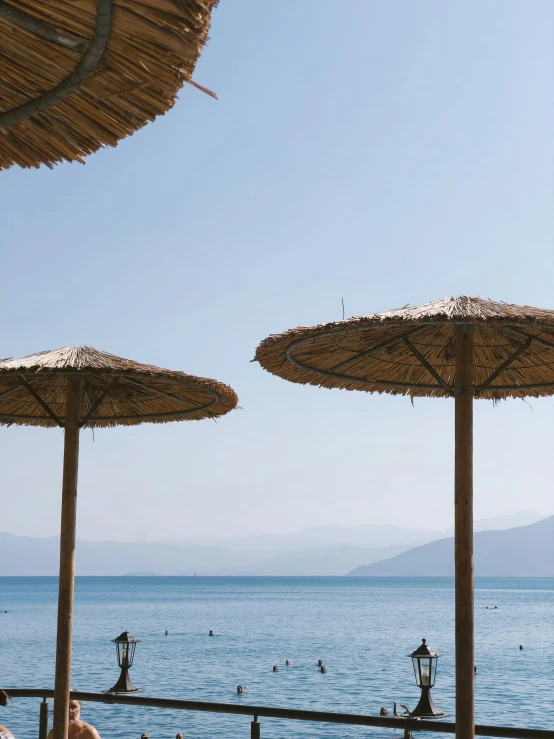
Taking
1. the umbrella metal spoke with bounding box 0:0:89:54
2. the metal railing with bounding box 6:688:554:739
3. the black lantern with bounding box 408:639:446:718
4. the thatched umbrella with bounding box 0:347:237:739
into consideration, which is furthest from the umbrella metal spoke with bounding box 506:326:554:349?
the umbrella metal spoke with bounding box 0:0:89:54

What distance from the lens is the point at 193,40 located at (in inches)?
104

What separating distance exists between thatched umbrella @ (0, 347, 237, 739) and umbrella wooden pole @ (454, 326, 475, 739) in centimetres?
176

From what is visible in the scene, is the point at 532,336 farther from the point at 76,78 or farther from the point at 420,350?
the point at 76,78

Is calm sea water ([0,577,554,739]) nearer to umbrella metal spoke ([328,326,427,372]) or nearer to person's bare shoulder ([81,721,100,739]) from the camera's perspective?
person's bare shoulder ([81,721,100,739])

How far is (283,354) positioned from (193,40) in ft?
10.4

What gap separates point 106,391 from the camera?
6.44m

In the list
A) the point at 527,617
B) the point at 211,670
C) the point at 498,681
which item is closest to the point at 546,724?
the point at 498,681

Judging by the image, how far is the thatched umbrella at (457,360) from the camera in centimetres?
490

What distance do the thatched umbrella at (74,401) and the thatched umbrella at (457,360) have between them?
0.80 m

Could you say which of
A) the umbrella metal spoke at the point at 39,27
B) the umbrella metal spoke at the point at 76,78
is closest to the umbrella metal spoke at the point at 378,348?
the umbrella metal spoke at the point at 76,78

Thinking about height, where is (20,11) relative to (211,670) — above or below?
above

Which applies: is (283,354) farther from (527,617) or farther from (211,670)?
(527,617)

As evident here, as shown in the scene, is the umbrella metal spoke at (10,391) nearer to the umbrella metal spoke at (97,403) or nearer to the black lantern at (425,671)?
the umbrella metal spoke at (97,403)

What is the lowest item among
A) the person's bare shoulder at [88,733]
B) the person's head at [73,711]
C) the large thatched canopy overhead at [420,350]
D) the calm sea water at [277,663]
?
the calm sea water at [277,663]
